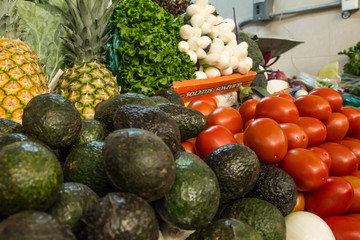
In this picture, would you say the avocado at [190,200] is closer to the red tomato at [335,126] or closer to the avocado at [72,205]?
the avocado at [72,205]

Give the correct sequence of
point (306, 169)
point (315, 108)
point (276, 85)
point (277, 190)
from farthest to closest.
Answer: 1. point (276, 85)
2. point (315, 108)
3. point (306, 169)
4. point (277, 190)

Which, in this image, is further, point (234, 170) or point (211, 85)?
point (211, 85)

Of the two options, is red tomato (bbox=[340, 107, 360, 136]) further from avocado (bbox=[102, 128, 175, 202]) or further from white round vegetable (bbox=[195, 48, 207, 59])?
avocado (bbox=[102, 128, 175, 202])

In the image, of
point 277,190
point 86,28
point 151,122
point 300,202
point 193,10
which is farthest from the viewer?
point 193,10

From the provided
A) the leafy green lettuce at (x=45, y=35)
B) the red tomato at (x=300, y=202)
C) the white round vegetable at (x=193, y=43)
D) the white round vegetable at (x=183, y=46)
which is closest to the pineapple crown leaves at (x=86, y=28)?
the leafy green lettuce at (x=45, y=35)

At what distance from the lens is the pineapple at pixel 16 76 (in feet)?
5.05

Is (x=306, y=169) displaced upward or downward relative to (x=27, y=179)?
downward

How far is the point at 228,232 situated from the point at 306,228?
1.55ft

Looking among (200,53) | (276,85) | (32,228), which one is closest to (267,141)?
(32,228)

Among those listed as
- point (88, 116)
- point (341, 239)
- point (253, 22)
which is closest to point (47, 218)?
point (341, 239)

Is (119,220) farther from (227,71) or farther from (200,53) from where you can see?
(227,71)

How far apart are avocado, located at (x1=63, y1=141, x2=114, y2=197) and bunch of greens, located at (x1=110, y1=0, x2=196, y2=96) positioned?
4.31ft

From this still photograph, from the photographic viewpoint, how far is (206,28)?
267cm

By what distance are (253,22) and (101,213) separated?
21.5 ft
